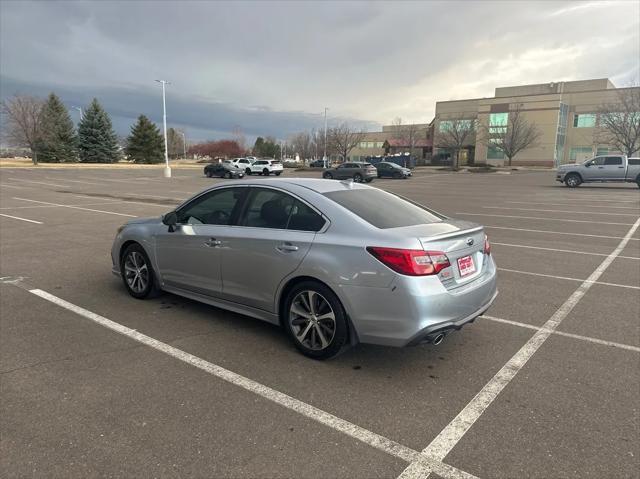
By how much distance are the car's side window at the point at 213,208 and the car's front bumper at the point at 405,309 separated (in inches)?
64.2

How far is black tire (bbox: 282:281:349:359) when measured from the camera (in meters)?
3.53

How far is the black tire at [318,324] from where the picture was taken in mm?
3525

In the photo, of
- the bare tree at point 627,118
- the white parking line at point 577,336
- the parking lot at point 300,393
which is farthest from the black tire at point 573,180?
the white parking line at point 577,336

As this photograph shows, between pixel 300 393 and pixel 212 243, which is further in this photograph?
pixel 212 243

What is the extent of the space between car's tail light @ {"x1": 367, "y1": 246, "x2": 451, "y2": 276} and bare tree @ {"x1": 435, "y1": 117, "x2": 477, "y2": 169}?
60.6 meters

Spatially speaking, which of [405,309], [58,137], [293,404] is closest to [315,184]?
[405,309]

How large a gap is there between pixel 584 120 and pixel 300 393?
76.0m

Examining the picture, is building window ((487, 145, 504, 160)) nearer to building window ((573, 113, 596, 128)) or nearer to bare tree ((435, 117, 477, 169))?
bare tree ((435, 117, 477, 169))

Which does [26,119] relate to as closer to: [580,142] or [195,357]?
[195,357]

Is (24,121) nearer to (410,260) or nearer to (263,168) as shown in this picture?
(263,168)

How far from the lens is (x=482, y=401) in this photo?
10.5 ft

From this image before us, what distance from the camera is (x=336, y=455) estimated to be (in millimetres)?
2582

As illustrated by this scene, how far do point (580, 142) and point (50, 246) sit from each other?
73349 mm

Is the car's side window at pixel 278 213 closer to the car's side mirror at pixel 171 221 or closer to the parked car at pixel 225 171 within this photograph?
the car's side mirror at pixel 171 221
